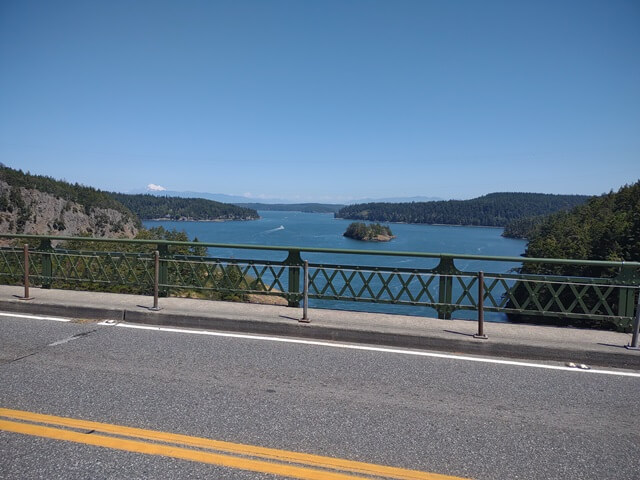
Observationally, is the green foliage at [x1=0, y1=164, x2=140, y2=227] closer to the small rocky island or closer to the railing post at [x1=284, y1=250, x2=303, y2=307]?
the small rocky island

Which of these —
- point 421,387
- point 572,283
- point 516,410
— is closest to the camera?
point 516,410

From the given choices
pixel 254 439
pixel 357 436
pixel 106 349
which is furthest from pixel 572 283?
pixel 106 349

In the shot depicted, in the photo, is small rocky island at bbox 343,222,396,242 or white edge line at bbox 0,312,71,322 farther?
small rocky island at bbox 343,222,396,242

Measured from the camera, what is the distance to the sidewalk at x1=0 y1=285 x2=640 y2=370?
20.6 ft

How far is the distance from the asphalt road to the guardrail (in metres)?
1.64

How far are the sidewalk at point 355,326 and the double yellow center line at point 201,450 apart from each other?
339cm

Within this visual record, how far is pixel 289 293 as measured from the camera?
27.8ft

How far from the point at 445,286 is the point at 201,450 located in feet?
17.5

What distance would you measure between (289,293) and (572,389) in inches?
187

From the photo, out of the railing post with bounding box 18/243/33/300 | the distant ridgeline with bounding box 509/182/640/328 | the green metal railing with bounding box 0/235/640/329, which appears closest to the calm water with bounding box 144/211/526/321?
the distant ridgeline with bounding box 509/182/640/328

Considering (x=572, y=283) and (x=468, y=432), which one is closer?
A: (x=468, y=432)

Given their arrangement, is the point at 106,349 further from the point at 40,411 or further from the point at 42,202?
the point at 42,202

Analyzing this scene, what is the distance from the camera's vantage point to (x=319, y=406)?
4.50m

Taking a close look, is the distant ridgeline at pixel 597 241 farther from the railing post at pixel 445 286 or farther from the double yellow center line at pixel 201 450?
the double yellow center line at pixel 201 450
